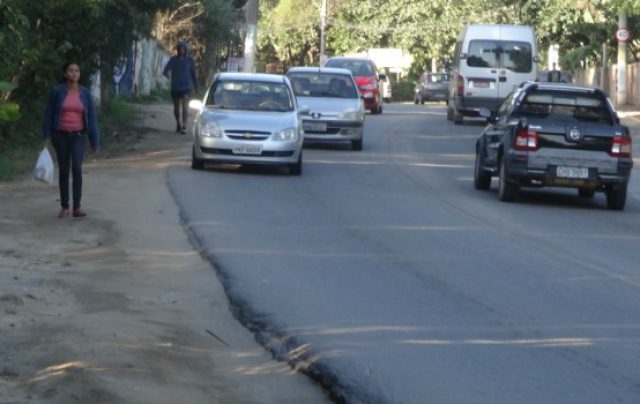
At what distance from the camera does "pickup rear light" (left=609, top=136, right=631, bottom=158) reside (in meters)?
17.7

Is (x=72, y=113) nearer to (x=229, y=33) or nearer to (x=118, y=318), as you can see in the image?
(x=118, y=318)

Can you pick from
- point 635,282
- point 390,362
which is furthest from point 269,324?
point 635,282

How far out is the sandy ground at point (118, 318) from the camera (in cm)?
763

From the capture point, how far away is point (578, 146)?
17750mm

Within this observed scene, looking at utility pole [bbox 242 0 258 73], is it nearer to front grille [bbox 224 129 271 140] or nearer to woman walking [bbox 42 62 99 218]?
front grille [bbox 224 129 271 140]

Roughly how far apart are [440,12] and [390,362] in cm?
7319

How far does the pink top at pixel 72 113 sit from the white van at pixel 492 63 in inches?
896

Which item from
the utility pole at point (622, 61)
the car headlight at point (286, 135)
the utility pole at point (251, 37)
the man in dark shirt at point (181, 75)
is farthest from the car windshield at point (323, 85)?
the utility pole at point (622, 61)

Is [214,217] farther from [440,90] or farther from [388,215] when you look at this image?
[440,90]

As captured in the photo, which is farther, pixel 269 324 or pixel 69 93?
pixel 69 93

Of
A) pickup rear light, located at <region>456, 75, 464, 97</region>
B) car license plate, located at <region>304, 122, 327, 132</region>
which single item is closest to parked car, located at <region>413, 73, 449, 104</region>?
pickup rear light, located at <region>456, 75, 464, 97</region>

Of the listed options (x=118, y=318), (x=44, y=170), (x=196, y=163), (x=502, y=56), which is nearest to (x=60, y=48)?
(x=196, y=163)

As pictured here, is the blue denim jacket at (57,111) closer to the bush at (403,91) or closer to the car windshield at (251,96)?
the car windshield at (251,96)

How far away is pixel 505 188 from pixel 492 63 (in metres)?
18.7
